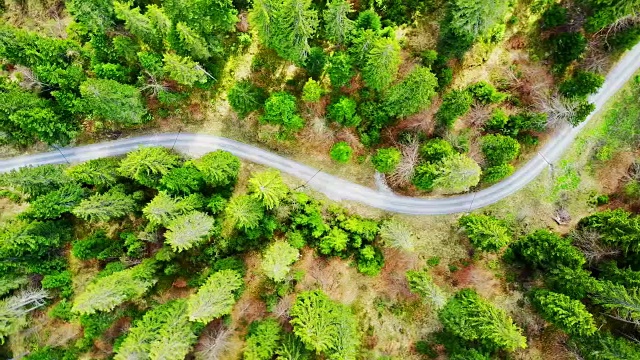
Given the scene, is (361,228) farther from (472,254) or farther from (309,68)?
(309,68)

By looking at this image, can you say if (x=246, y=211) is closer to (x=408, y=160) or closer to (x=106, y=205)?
(x=106, y=205)

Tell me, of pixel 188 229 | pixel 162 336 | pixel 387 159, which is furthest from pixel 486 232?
pixel 162 336

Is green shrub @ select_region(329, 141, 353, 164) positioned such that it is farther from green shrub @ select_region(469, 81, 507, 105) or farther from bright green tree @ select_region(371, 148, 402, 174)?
green shrub @ select_region(469, 81, 507, 105)

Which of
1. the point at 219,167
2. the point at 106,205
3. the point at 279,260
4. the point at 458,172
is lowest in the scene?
the point at 106,205

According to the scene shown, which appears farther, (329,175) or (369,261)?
(329,175)

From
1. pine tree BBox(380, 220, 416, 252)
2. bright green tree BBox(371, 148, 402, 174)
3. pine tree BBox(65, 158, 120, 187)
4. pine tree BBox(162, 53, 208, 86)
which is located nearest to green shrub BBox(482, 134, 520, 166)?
bright green tree BBox(371, 148, 402, 174)

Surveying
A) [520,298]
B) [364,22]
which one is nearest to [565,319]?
[520,298]

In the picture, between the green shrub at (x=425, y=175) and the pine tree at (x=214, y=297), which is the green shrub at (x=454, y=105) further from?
the pine tree at (x=214, y=297)
